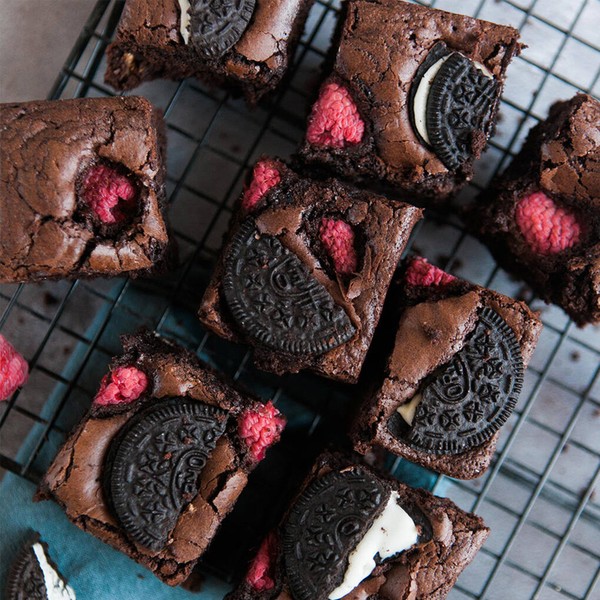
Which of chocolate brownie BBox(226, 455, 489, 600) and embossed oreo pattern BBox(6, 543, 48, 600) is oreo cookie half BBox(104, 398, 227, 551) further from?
embossed oreo pattern BBox(6, 543, 48, 600)

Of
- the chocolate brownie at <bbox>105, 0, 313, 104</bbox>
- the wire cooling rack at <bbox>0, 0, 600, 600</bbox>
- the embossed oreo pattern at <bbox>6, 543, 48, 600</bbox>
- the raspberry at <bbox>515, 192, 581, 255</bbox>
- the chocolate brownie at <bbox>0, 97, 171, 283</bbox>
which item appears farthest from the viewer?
the wire cooling rack at <bbox>0, 0, 600, 600</bbox>

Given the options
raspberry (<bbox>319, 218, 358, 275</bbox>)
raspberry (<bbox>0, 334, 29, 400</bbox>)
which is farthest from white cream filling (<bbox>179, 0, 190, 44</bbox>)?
raspberry (<bbox>0, 334, 29, 400</bbox>)

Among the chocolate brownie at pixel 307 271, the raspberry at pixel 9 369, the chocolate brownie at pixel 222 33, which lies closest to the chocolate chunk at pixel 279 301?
the chocolate brownie at pixel 307 271

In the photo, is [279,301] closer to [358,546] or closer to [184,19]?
[358,546]

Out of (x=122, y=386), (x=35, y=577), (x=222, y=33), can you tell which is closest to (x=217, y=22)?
(x=222, y=33)

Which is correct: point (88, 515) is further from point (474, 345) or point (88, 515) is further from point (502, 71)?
→ point (502, 71)
